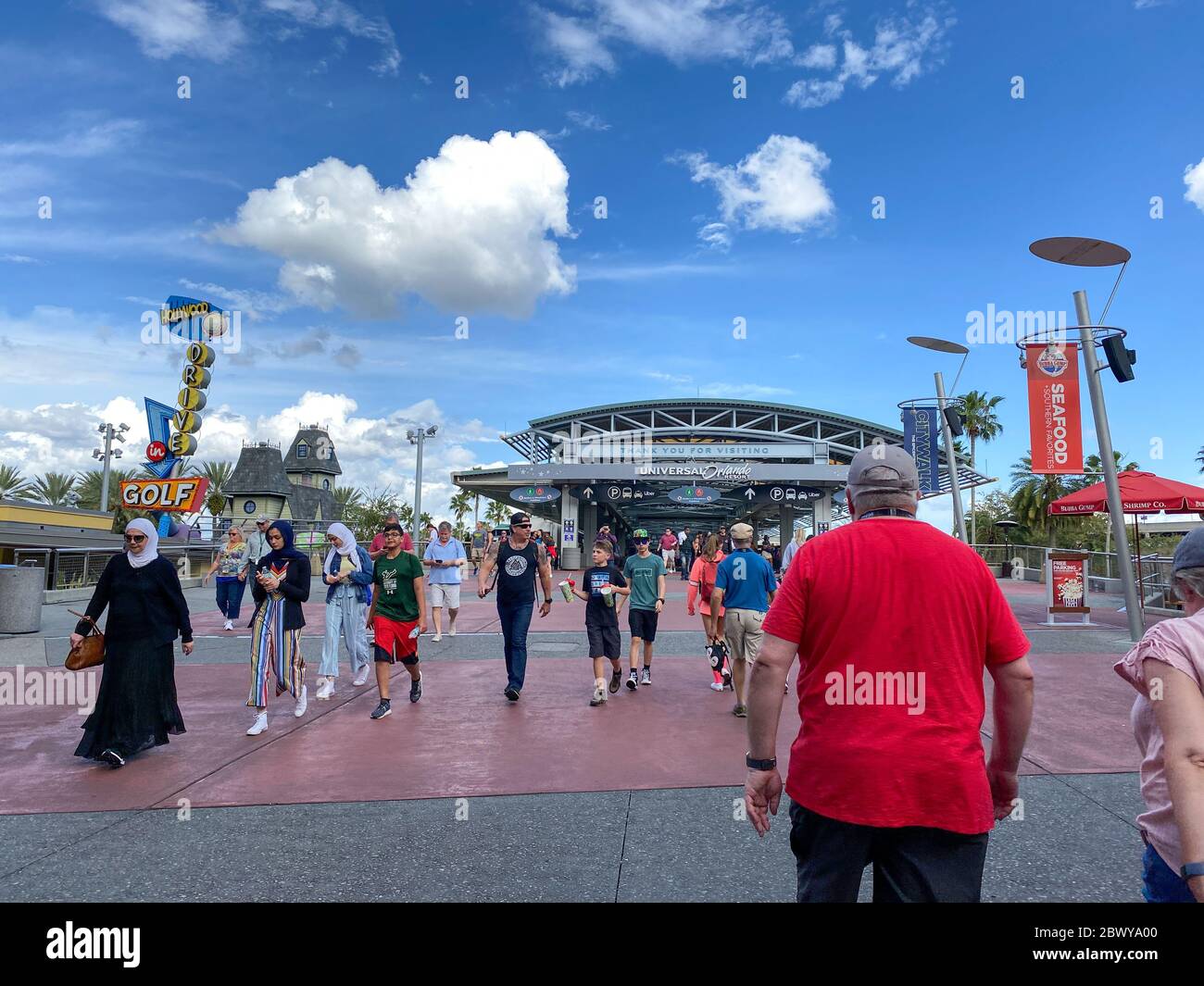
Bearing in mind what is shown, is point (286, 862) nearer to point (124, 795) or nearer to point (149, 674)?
point (124, 795)

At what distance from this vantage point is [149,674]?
586 cm

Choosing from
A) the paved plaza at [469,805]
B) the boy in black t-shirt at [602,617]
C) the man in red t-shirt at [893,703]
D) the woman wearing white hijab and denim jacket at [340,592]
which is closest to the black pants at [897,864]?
the man in red t-shirt at [893,703]

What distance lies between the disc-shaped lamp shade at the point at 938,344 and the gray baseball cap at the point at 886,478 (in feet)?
52.4

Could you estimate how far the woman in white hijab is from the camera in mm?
5680

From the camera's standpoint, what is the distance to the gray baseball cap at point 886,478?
90.8 inches

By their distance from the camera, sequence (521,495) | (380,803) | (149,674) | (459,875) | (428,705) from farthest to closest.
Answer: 1. (521,495)
2. (428,705)
3. (149,674)
4. (380,803)
5. (459,875)

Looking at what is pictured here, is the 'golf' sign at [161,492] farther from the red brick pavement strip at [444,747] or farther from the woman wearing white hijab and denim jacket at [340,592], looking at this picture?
the woman wearing white hijab and denim jacket at [340,592]

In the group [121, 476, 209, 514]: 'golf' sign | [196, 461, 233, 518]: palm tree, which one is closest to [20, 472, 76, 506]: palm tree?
[196, 461, 233, 518]: palm tree

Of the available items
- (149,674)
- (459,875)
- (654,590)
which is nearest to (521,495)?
(654,590)

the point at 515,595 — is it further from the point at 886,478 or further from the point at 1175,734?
the point at 1175,734

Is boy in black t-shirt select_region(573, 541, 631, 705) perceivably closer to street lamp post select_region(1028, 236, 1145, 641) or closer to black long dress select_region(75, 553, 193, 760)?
black long dress select_region(75, 553, 193, 760)

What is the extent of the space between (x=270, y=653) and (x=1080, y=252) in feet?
34.8
